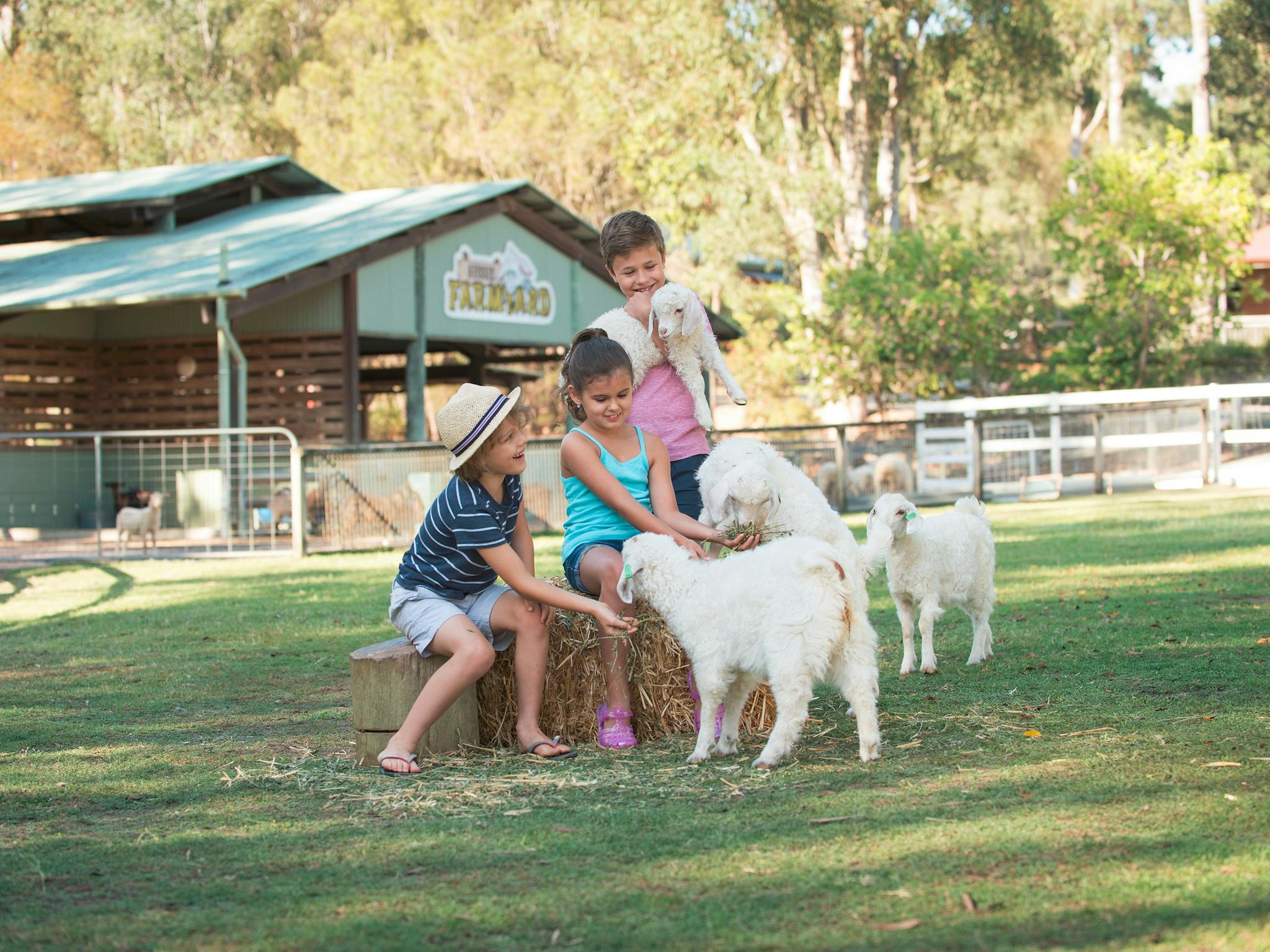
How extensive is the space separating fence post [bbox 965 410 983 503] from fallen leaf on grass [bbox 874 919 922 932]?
17.4 m

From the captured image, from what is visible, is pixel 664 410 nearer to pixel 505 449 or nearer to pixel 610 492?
pixel 610 492

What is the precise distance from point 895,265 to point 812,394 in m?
5.45

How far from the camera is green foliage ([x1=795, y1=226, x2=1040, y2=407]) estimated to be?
27078mm

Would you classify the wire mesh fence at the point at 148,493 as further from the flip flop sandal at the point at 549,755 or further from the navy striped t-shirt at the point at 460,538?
the flip flop sandal at the point at 549,755

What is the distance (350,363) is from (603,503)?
16.0 metres

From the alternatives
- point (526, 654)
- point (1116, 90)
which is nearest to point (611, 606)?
point (526, 654)

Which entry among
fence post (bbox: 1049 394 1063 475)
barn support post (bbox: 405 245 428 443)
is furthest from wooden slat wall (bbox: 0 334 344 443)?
fence post (bbox: 1049 394 1063 475)

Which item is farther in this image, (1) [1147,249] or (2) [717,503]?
(1) [1147,249]

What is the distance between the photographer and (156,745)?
5.74 metres

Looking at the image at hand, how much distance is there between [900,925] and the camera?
3137 mm

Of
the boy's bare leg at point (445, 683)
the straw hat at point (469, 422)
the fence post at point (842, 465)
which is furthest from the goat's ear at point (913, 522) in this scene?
the fence post at point (842, 465)

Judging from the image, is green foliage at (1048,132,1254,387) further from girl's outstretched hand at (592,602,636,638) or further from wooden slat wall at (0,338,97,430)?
girl's outstretched hand at (592,602,636,638)

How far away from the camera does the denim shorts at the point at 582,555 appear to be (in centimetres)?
556

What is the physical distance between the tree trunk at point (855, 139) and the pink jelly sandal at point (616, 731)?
27762mm
